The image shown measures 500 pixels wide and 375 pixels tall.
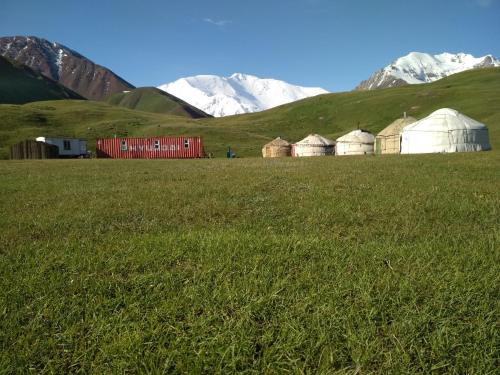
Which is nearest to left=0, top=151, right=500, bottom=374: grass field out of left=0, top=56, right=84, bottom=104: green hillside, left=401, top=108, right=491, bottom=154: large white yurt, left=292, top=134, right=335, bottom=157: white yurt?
left=401, top=108, right=491, bottom=154: large white yurt

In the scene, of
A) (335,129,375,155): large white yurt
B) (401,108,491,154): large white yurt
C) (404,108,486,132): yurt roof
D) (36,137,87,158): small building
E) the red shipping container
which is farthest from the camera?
the red shipping container

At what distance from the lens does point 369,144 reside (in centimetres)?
4675

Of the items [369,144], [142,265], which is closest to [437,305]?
[142,265]

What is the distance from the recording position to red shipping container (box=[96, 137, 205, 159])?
5250 cm

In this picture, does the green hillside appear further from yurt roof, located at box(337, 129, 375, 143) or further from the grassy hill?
yurt roof, located at box(337, 129, 375, 143)

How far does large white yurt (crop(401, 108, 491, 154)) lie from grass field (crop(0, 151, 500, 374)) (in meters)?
33.5

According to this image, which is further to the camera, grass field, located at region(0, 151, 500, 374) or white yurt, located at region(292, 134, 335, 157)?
white yurt, located at region(292, 134, 335, 157)

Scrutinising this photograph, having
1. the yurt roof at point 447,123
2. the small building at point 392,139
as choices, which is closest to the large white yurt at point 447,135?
the yurt roof at point 447,123

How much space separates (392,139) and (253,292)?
42.9 m

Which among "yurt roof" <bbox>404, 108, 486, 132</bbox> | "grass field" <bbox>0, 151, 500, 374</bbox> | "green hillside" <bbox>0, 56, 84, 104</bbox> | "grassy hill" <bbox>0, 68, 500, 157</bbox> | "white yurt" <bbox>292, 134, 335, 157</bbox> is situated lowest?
"grass field" <bbox>0, 151, 500, 374</bbox>

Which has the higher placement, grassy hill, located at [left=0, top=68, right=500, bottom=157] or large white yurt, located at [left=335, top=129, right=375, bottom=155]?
grassy hill, located at [left=0, top=68, right=500, bottom=157]

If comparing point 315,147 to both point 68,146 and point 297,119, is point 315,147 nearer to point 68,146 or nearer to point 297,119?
point 68,146

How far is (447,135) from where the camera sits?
35.4 meters

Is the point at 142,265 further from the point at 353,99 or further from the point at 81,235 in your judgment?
the point at 353,99
